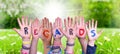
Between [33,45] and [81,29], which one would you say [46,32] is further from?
[81,29]

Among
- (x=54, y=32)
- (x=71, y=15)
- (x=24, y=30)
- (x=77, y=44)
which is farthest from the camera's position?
(x=71, y=15)

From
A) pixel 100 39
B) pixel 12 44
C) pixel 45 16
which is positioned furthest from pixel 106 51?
pixel 12 44

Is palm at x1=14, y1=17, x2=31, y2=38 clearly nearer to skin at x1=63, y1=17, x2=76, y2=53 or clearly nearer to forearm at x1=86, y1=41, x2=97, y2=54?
skin at x1=63, y1=17, x2=76, y2=53

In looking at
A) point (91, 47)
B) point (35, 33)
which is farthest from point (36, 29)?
point (91, 47)

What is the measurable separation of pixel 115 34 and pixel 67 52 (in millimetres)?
572

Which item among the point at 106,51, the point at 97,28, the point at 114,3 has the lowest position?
the point at 106,51

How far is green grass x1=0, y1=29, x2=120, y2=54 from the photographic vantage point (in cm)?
358

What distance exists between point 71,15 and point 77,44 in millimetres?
298

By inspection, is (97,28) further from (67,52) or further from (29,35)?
(29,35)

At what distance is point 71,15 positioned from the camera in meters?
3.65

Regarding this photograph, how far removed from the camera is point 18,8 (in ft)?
11.9

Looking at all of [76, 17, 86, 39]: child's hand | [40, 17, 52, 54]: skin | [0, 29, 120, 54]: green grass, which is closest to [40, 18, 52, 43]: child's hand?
[40, 17, 52, 54]: skin

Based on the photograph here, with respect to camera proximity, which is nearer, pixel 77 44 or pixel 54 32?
pixel 54 32

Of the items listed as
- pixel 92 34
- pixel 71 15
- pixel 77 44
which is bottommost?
pixel 77 44
